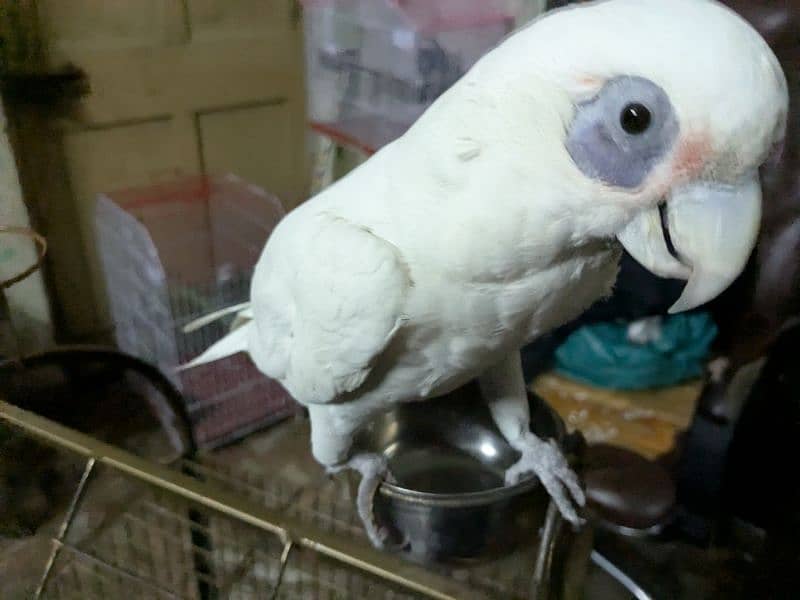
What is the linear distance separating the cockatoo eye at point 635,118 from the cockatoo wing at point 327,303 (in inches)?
7.5

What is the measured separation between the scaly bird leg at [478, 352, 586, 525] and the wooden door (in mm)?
1119

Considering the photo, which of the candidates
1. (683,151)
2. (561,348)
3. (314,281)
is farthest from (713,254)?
(561,348)

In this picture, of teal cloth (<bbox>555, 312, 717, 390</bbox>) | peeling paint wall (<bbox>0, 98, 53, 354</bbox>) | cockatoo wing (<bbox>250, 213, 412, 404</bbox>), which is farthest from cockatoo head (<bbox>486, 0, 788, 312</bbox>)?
peeling paint wall (<bbox>0, 98, 53, 354</bbox>)

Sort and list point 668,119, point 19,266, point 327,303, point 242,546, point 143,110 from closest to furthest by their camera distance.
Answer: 1. point 668,119
2. point 327,303
3. point 242,546
4. point 19,266
5. point 143,110

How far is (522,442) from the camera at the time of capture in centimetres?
70

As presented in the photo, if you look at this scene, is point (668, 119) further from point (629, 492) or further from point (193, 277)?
point (193, 277)

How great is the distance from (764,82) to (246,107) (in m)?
1.43

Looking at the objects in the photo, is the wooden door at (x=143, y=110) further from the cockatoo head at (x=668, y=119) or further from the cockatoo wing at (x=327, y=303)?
the cockatoo head at (x=668, y=119)

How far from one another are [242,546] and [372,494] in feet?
0.98

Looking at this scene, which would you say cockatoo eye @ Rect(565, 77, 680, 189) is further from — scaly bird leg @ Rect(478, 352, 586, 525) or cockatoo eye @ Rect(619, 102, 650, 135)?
scaly bird leg @ Rect(478, 352, 586, 525)

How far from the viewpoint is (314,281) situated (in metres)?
0.59

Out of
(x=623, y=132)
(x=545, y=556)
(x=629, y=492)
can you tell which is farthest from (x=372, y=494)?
(x=629, y=492)

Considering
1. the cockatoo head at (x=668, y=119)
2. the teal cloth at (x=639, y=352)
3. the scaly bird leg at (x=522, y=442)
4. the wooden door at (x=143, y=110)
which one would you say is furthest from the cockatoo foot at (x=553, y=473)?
the wooden door at (x=143, y=110)

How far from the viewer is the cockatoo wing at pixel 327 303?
527 millimetres
